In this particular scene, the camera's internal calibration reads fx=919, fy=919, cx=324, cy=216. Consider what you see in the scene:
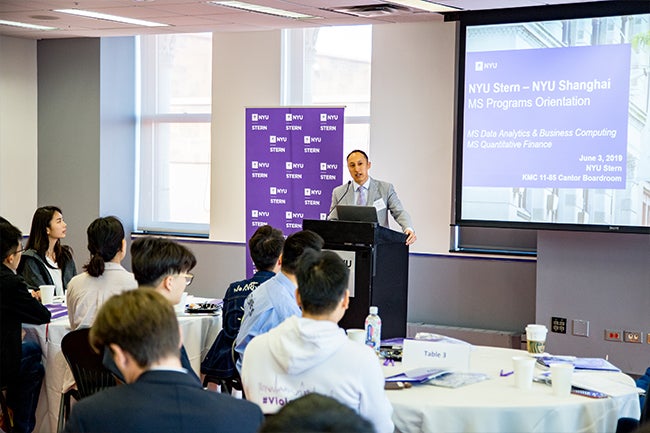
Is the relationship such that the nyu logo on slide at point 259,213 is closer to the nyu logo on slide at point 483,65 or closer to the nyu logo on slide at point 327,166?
the nyu logo on slide at point 327,166

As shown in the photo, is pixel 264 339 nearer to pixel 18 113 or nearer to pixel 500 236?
pixel 500 236

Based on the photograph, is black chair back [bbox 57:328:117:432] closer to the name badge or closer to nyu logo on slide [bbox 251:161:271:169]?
the name badge

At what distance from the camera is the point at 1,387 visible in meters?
4.86

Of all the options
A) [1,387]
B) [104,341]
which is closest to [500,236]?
[1,387]

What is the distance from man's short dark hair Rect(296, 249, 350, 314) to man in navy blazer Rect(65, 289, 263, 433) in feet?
2.85

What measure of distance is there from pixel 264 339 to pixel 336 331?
0.93 ft

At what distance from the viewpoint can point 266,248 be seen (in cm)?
459

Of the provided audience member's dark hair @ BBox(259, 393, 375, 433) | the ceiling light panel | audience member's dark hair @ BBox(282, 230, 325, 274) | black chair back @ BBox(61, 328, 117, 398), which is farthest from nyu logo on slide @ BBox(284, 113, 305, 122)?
audience member's dark hair @ BBox(259, 393, 375, 433)

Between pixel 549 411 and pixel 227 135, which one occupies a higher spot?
pixel 227 135

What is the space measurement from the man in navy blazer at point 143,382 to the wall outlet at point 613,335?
5168 millimetres

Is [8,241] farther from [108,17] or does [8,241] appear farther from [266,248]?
[108,17]

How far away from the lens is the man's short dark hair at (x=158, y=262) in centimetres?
367

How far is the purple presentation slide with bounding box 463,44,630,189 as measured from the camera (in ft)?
20.9

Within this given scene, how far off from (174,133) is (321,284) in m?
6.85
